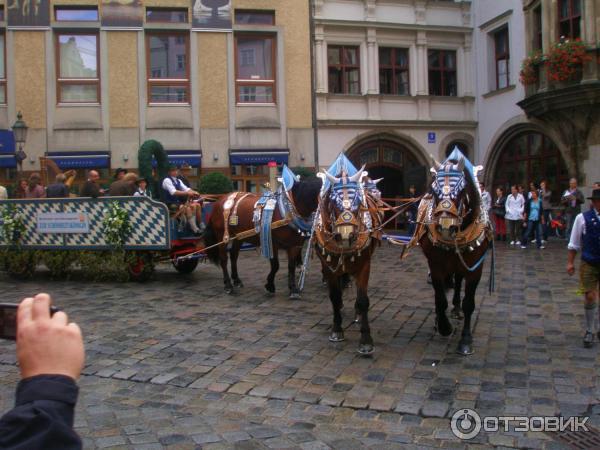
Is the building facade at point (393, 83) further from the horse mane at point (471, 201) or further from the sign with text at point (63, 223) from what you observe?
the horse mane at point (471, 201)

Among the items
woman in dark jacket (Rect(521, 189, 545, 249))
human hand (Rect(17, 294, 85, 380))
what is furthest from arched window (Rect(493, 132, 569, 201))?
human hand (Rect(17, 294, 85, 380))

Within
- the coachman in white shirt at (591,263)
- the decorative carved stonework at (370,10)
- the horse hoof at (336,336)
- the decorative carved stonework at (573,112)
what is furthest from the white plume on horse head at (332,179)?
the decorative carved stonework at (370,10)

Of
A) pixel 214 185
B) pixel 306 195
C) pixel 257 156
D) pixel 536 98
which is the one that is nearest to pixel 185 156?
pixel 257 156

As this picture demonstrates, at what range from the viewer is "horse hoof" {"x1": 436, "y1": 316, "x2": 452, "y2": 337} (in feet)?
20.8

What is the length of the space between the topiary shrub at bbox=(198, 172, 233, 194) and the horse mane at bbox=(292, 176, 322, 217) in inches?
340

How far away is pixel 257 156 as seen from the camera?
21.0 metres

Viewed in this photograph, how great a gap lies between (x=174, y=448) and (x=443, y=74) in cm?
2191

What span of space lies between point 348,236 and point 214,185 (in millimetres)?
11934

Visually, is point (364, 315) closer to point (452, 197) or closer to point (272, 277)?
point (452, 197)

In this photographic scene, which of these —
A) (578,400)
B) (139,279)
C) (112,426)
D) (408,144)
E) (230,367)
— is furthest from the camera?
(408,144)

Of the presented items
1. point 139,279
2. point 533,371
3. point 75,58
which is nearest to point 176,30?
point 75,58

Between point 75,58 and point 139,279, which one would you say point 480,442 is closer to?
point 139,279

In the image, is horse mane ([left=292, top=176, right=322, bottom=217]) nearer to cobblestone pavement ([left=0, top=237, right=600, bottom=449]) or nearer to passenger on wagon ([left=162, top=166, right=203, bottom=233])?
cobblestone pavement ([left=0, top=237, right=600, bottom=449])

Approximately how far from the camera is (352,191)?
5.91 m
